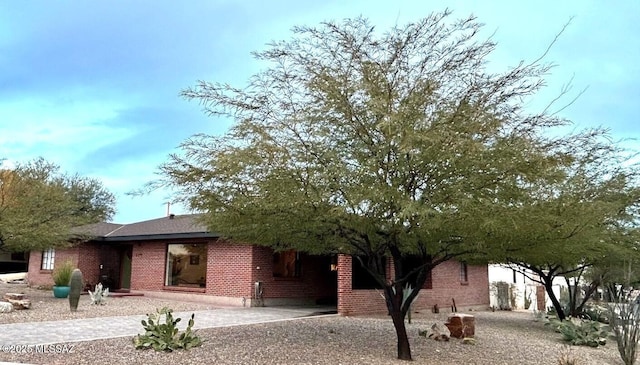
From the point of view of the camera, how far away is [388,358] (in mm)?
8922

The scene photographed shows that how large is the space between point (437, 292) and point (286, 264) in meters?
6.39

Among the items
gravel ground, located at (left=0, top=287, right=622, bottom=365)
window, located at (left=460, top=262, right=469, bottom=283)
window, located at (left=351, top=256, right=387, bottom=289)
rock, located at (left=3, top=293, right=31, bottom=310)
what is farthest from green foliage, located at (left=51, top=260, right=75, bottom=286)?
window, located at (left=460, top=262, right=469, bottom=283)

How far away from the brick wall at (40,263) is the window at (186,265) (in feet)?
17.8

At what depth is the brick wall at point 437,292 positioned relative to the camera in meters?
16.3

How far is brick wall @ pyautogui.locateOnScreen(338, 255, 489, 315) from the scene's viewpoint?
1631 cm

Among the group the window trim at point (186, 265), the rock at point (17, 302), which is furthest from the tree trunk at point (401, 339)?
the window trim at point (186, 265)

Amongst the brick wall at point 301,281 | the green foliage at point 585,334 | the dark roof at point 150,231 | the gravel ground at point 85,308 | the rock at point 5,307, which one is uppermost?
the dark roof at point 150,231

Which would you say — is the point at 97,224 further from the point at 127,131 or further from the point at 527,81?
the point at 527,81

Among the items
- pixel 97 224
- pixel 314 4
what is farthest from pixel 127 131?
pixel 97 224

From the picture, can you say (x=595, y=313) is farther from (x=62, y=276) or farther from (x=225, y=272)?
(x=62, y=276)

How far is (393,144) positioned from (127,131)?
8.75 meters

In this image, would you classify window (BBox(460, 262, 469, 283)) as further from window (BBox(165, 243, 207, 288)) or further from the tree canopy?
the tree canopy

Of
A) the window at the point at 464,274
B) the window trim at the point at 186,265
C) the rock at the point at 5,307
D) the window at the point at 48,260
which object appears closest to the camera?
the rock at the point at 5,307

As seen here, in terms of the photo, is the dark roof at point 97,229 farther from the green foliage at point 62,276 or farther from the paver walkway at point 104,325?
the paver walkway at point 104,325
